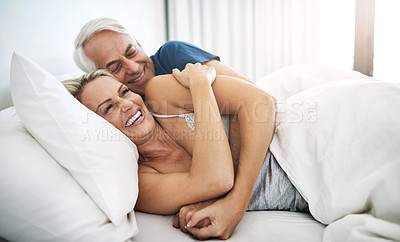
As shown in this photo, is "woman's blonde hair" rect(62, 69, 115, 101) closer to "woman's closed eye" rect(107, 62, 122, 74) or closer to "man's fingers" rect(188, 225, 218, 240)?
"woman's closed eye" rect(107, 62, 122, 74)

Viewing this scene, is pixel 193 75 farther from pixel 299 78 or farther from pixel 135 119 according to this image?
pixel 299 78

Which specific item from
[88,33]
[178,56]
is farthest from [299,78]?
[88,33]

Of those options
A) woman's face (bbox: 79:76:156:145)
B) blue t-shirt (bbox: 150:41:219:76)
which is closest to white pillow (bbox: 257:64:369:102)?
blue t-shirt (bbox: 150:41:219:76)

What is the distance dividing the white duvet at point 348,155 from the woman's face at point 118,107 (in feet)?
1.66

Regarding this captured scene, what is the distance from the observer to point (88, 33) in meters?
1.36

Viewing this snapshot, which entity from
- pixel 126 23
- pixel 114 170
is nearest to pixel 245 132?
pixel 114 170

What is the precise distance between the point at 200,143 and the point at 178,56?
67 centimetres

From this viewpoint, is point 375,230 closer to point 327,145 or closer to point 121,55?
point 327,145

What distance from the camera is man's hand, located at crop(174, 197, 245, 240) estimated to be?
809 mm

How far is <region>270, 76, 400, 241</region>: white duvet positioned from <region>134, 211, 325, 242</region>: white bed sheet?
50 mm

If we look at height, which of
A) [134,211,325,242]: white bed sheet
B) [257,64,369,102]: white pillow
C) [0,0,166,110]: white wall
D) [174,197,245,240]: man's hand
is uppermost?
[0,0,166,110]: white wall

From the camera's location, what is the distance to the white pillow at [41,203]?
2.10ft

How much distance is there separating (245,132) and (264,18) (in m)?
2.37

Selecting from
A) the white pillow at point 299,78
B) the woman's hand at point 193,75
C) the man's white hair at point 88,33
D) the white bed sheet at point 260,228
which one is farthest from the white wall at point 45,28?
the white pillow at point 299,78
